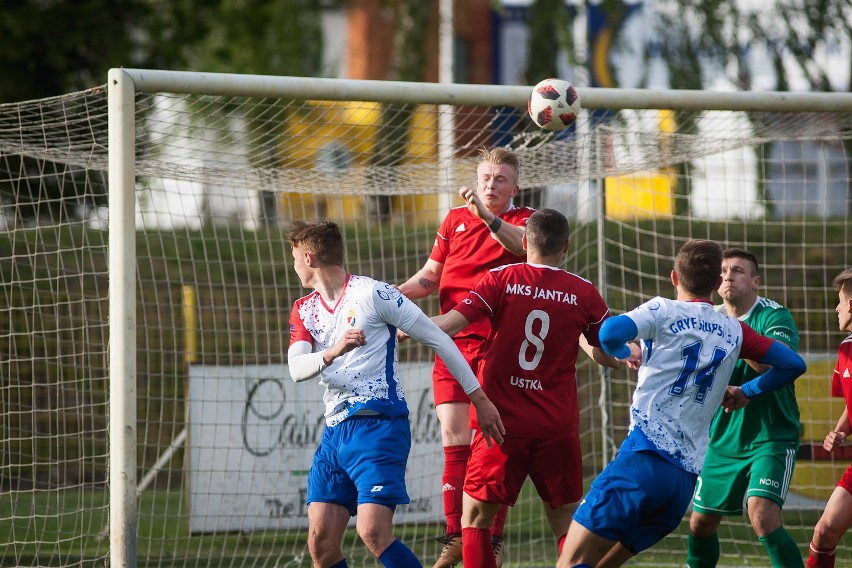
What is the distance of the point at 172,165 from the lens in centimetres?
723

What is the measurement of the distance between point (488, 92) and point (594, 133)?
4.64 ft

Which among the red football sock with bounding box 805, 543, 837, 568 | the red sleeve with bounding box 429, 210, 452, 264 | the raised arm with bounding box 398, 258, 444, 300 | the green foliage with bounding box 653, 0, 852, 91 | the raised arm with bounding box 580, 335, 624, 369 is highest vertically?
the green foliage with bounding box 653, 0, 852, 91

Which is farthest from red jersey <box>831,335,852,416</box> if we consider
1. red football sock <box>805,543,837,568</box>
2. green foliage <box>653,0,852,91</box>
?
green foliage <box>653,0,852,91</box>

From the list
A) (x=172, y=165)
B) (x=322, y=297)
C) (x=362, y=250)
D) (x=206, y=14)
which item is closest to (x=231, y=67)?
(x=206, y=14)

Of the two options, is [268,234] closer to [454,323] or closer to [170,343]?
[454,323]

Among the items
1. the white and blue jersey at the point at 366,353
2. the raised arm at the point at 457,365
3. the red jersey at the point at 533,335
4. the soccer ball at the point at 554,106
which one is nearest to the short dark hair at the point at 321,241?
the white and blue jersey at the point at 366,353

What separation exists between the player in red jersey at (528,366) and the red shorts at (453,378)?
26.5 inches

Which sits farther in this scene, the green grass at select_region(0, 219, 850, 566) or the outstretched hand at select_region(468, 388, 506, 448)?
the green grass at select_region(0, 219, 850, 566)

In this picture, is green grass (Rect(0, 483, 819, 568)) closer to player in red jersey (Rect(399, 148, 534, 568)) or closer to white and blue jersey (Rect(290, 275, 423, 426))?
player in red jersey (Rect(399, 148, 534, 568))

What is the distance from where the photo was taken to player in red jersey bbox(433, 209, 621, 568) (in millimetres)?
4852

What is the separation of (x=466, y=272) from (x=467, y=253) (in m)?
0.11

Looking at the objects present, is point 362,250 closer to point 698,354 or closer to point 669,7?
point 669,7

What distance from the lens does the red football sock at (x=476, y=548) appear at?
491cm

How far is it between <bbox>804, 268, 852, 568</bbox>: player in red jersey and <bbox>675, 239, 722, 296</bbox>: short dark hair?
1.24 meters
